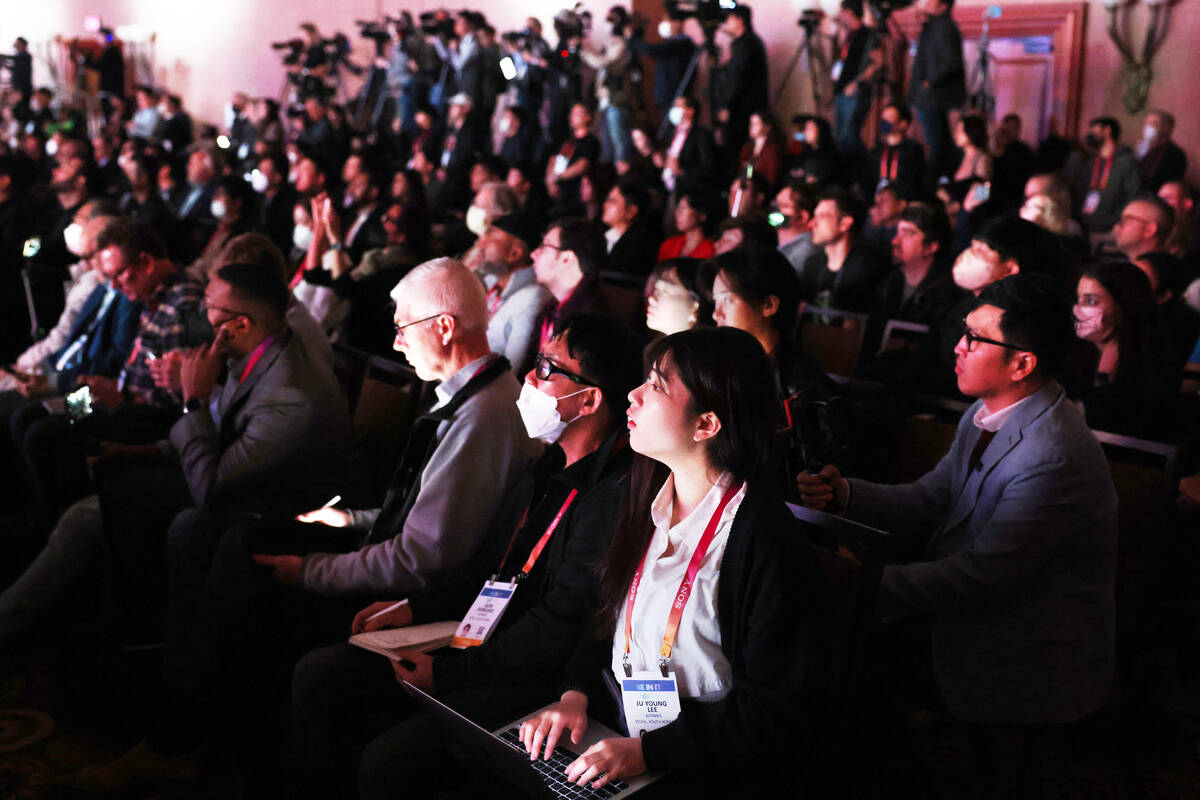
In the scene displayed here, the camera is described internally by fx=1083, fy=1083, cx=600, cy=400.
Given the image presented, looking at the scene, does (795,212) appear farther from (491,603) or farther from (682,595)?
(682,595)

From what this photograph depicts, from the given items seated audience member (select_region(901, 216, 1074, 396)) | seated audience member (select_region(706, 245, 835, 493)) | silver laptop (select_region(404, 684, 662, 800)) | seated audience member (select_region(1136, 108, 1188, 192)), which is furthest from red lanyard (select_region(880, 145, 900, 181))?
silver laptop (select_region(404, 684, 662, 800))

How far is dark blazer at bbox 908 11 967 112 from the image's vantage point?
317 inches

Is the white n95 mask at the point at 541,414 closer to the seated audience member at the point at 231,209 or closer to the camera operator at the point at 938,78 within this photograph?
the seated audience member at the point at 231,209

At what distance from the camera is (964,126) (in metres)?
7.52

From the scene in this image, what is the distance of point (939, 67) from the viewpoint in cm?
809

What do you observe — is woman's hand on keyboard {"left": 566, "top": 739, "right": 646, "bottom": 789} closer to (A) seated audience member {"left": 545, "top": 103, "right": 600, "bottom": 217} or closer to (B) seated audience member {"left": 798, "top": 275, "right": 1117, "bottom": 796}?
(B) seated audience member {"left": 798, "top": 275, "right": 1117, "bottom": 796}

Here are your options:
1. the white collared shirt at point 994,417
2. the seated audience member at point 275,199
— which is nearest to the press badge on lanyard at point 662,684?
the white collared shirt at point 994,417

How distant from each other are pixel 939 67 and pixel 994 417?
6.67m

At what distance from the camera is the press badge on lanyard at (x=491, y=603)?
2.01 meters

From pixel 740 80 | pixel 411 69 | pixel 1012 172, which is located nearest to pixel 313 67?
pixel 411 69

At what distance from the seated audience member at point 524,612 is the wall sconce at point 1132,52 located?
27.3 ft

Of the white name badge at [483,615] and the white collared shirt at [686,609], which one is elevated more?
the white collared shirt at [686,609]

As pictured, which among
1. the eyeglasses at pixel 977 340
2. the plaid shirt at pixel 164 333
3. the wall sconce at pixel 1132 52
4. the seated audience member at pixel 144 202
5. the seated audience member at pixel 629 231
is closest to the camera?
the eyeglasses at pixel 977 340

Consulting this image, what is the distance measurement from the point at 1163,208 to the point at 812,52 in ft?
20.6
